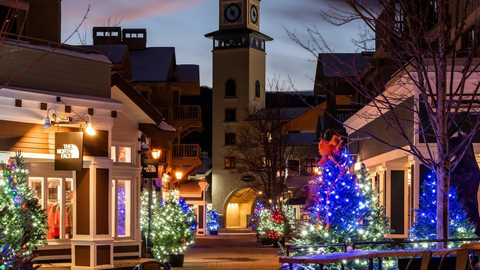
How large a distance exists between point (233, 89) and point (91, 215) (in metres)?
62.0

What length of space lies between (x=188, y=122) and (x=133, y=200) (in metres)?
23.8

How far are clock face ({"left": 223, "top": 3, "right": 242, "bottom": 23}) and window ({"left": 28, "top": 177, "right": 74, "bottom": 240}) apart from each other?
63.3 meters

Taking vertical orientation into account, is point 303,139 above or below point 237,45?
below

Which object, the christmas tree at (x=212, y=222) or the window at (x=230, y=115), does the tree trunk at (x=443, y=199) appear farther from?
the window at (x=230, y=115)

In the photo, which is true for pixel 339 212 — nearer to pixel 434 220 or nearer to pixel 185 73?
pixel 434 220

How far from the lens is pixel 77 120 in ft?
62.2

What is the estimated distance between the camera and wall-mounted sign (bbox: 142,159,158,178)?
82.6 feet

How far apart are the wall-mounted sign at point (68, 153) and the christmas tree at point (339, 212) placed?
16.8 ft

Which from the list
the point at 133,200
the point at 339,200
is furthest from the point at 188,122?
the point at 339,200

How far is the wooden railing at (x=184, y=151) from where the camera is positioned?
49.0 m

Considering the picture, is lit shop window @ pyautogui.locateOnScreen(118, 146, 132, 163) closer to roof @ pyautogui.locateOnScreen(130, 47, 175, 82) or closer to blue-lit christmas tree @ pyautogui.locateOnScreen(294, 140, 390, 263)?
blue-lit christmas tree @ pyautogui.locateOnScreen(294, 140, 390, 263)

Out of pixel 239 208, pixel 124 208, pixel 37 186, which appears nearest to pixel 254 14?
pixel 239 208

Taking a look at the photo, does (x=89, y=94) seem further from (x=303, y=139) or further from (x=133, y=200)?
(x=303, y=139)

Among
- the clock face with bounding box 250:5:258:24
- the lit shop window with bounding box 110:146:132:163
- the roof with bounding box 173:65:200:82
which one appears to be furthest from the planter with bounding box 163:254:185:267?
the clock face with bounding box 250:5:258:24
